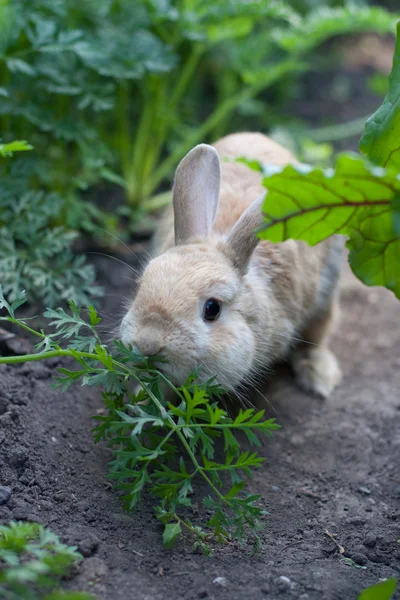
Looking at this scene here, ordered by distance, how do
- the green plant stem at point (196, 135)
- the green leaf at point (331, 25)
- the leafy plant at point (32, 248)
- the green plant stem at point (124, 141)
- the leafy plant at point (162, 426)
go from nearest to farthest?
the leafy plant at point (162, 426) → the leafy plant at point (32, 248) → the green leaf at point (331, 25) → the green plant stem at point (124, 141) → the green plant stem at point (196, 135)

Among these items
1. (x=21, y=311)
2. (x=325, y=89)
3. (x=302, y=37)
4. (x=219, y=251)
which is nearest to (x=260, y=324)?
(x=219, y=251)

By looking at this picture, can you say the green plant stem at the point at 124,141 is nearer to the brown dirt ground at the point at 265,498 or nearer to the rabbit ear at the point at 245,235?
the brown dirt ground at the point at 265,498

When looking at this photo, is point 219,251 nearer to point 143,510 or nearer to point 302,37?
point 143,510

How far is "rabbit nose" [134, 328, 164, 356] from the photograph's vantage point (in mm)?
2959

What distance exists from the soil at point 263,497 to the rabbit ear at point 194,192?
2.19ft

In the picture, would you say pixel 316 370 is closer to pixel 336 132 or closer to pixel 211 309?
pixel 211 309

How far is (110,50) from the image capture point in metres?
4.58

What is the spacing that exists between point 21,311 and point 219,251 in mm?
1425

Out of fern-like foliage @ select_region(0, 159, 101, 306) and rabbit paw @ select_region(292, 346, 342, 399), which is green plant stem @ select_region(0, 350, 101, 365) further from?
rabbit paw @ select_region(292, 346, 342, 399)

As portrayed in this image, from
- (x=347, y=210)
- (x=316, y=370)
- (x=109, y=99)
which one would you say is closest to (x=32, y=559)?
(x=347, y=210)

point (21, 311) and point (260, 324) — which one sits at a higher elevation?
point (260, 324)

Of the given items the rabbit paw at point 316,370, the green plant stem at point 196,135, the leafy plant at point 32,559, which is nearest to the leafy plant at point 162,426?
the leafy plant at point 32,559

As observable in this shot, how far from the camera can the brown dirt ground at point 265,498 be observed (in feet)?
8.64

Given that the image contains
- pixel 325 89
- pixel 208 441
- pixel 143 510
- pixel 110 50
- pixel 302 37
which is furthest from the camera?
pixel 325 89
